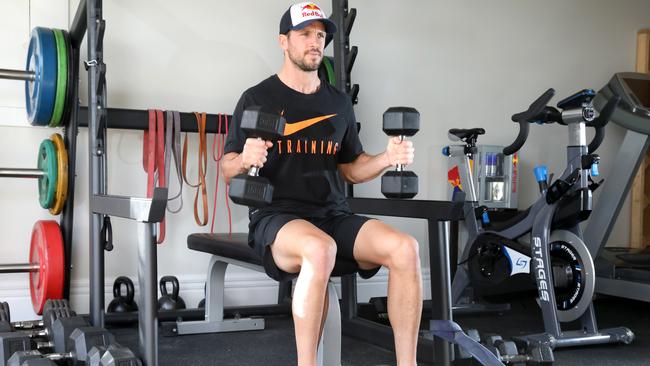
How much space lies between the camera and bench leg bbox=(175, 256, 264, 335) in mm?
3254

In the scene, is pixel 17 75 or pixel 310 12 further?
pixel 17 75

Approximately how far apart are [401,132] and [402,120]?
0.18ft

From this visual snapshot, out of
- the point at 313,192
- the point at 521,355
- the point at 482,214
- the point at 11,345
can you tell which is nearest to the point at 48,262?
the point at 11,345

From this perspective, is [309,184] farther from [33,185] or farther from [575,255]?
[33,185]

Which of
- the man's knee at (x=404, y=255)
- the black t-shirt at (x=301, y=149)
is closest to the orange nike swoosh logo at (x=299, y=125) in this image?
the black t-shirt at (x=301, y=149)

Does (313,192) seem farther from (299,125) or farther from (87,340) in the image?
(87,340)

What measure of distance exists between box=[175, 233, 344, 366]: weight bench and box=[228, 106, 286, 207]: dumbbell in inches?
16.6

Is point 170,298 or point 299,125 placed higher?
point 299,125

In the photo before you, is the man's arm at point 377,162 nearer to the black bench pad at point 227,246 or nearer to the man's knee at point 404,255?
the man's knee at point 404,255

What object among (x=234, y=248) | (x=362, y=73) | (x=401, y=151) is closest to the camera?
(x=401, y=151)

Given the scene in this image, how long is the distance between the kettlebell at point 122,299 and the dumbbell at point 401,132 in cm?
180

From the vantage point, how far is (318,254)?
2.00 metres

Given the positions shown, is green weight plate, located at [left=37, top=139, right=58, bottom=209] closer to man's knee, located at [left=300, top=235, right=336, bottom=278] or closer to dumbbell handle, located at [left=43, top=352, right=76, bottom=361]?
dumbbell handle, located at [left=43, top=352, right=76, bottom=361]

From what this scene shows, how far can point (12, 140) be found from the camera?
137 inches
